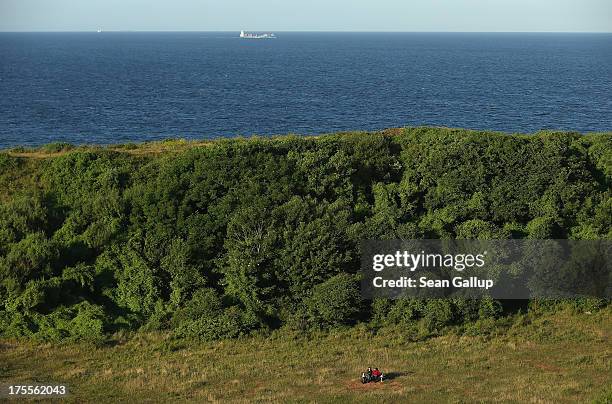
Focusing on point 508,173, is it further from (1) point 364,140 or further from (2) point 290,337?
(2) point 290,337

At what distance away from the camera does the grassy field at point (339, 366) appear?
2472 centimetres

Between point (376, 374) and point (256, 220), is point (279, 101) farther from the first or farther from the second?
point (376, 374)

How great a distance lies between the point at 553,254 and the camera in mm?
35562

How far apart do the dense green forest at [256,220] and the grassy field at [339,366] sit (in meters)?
1.49

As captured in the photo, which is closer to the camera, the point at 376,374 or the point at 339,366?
the point at 376,374

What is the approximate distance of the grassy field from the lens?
24.7 metres

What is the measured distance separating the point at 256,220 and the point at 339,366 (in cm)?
1053

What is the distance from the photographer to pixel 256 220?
116 feet

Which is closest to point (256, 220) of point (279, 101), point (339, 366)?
point (339, 366)

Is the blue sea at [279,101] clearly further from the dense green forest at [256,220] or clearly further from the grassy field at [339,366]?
the grassy field at [339,366]

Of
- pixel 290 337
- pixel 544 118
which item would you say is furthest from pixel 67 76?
pixel 290 337

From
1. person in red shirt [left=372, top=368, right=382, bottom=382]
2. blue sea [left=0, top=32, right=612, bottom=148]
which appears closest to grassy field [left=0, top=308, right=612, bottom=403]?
person in red shirt [left=372, top=368, right=382, bottom=382]

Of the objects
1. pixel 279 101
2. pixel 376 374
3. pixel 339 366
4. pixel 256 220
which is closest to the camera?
pixel 376 374

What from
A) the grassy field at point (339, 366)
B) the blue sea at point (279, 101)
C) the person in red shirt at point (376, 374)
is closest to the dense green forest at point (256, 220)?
the grassy field at point (339, 366)
